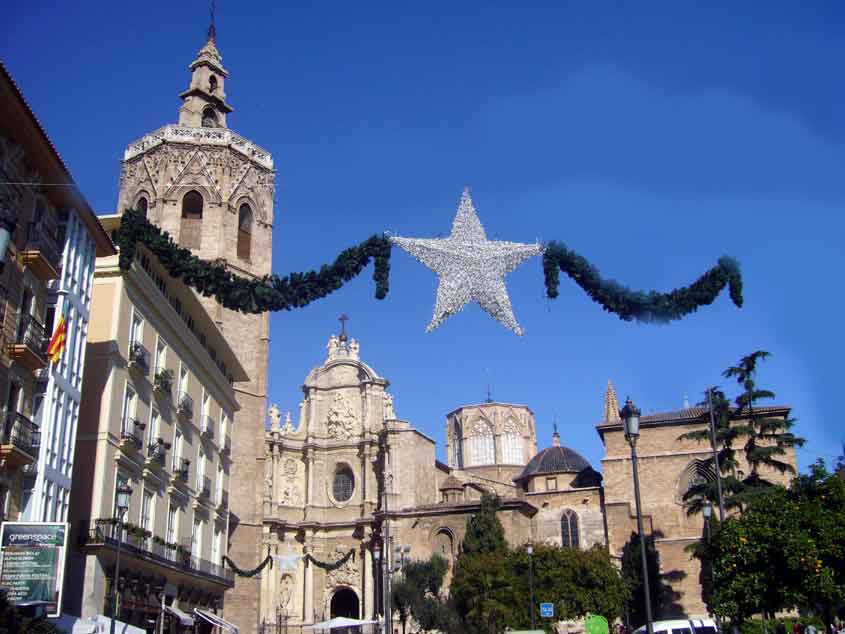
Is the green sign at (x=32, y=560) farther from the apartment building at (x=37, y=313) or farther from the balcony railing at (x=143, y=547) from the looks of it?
the balcony railing at (x=143, y=547)

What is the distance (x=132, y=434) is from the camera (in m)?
27.7

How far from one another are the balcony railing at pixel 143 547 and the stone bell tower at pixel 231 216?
9.51m

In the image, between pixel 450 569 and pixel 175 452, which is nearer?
pixel 175 452

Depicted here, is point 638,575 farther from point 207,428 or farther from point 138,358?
point 138,358

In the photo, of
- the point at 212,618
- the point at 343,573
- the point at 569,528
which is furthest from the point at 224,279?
the point at 343,573

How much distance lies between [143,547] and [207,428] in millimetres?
8355

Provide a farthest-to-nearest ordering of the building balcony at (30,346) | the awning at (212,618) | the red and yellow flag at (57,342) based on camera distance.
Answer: the awning at (212,618) < the red and yellow flag at (57,342) < the building balcony at (30,346)

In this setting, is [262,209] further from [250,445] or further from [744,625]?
[744,625]

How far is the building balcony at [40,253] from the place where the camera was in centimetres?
2106

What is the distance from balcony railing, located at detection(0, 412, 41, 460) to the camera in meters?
19.9

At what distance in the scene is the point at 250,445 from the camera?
46.7 meters

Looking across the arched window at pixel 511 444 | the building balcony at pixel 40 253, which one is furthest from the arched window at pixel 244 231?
the arched window at pixel 511 444

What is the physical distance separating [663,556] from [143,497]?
32799 mm

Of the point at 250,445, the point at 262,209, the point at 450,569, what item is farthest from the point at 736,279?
the point at 450,569
